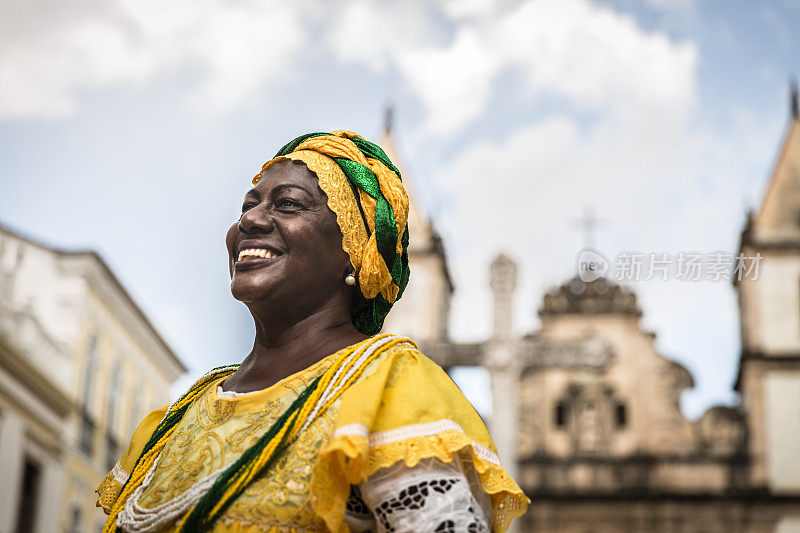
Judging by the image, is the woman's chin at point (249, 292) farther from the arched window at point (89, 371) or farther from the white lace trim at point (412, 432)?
the arched window at point (89, 371)

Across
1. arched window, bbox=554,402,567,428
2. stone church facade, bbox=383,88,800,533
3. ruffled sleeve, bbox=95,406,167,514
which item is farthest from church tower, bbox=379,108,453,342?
ruffled sleeve, bbox=95,406,167,514

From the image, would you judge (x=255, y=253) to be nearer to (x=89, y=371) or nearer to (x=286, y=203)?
(x=286, y=203)

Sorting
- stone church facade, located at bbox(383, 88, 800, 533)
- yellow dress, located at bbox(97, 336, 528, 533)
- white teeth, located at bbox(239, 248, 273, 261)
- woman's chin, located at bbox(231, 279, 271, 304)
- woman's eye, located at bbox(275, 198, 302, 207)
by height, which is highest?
woman's eye, located at bbox(275, 198, 302, 207)

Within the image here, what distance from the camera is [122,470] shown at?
2.11 m

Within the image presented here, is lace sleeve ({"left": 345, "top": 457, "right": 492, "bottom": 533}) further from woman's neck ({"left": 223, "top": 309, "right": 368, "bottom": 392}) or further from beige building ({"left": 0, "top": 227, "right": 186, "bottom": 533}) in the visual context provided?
beige building ({"left": 0, "top": 227, "right": 186, "bottom": 533})

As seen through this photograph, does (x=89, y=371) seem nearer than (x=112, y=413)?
Yes

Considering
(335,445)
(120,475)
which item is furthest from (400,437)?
(120,475)

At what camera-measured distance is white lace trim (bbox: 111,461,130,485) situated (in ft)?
6.86

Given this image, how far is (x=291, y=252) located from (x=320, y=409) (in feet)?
1.04

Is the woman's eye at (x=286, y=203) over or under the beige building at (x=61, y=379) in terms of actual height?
over

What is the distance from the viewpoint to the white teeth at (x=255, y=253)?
6.53 feet

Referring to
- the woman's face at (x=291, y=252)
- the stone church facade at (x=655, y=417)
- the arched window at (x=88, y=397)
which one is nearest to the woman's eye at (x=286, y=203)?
the woman's face at (x=291, y=252)

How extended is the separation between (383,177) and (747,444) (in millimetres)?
16945

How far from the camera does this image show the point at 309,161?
2.04 m
